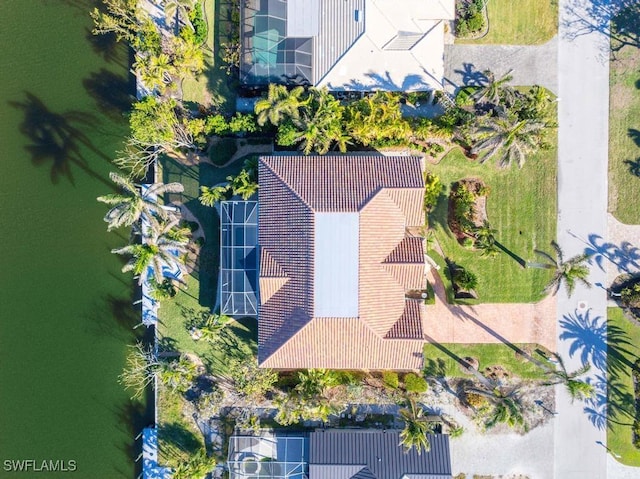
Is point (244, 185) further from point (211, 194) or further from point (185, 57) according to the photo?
point (185, 57)

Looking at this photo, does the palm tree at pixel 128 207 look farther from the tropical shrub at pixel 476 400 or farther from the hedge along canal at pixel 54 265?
the tropical shrub at pixel 476 400

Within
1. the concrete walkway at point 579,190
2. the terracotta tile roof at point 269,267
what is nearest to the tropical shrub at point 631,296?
the concrete walkway at point 579,190

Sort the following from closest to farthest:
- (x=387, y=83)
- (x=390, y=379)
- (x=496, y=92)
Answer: (x=496, y=92)
(x=387, y=83)
(x=390, y=379)

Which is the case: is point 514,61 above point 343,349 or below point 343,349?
above

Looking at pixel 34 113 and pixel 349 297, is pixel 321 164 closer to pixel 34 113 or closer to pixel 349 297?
pixel 349 297

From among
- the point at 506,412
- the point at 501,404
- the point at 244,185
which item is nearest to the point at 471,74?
the point at 244,185

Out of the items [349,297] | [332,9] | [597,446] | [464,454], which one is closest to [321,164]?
[349,297]

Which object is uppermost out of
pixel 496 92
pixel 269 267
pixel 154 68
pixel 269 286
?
pixel 154 68

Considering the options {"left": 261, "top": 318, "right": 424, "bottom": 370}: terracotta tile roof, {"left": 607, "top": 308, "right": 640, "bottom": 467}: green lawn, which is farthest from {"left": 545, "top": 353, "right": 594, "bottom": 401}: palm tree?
{"left": 261, "top": 318, "right": 424, "bottom": 370}: terracotta tile roof
